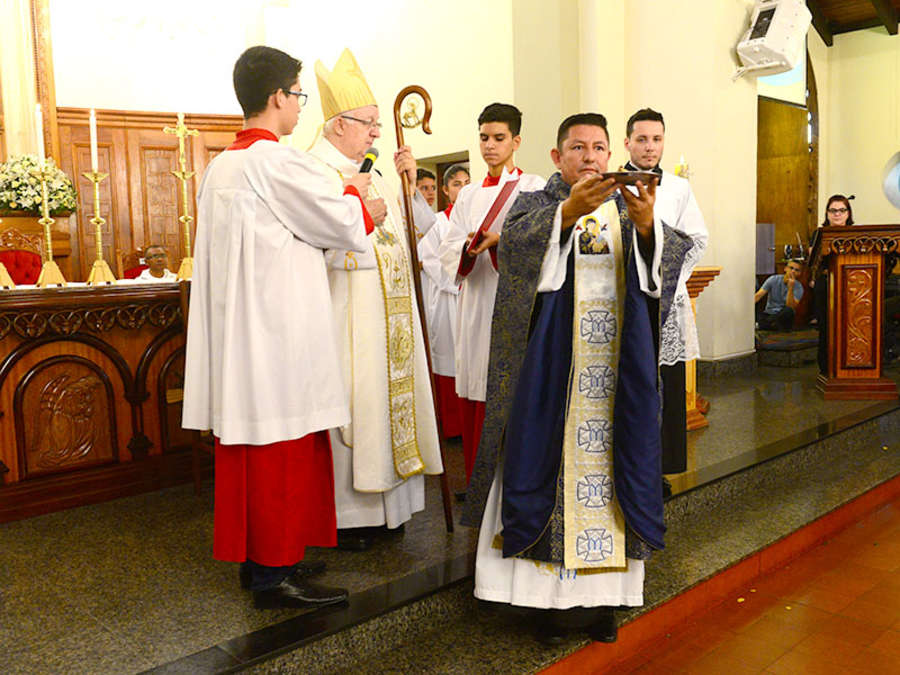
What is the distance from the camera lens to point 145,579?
2.69m

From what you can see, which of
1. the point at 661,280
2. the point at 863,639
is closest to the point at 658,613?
the point at 863,639

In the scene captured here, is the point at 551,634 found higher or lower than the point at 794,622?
higher

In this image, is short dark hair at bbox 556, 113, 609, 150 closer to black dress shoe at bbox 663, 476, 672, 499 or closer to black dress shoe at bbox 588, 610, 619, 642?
black dress shoe at bbox 588, 610, 619, 642

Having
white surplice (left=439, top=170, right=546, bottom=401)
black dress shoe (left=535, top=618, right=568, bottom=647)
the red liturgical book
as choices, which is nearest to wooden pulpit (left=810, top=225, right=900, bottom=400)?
white surplice (left=439, top=170, right=546, bottom=401)

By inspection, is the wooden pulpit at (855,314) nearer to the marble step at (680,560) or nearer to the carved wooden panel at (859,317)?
the carved wooden panel at (859,317)

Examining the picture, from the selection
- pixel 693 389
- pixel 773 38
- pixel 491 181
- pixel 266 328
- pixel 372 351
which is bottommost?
pixel 693 389

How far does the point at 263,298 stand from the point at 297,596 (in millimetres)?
882

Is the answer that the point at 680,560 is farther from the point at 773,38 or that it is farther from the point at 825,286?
the point at 773,38

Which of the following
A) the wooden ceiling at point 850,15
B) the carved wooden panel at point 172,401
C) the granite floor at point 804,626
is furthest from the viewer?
the wooden ceiling at point 850,15

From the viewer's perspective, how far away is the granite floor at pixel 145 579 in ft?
7.31

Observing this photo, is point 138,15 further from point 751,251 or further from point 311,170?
point 311,170

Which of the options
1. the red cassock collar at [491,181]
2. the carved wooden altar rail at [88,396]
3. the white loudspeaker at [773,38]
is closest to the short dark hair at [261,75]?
the red cassock collar at [491,181]

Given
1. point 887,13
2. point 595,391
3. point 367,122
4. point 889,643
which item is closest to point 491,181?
point 367,122

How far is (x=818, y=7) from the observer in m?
9.64
